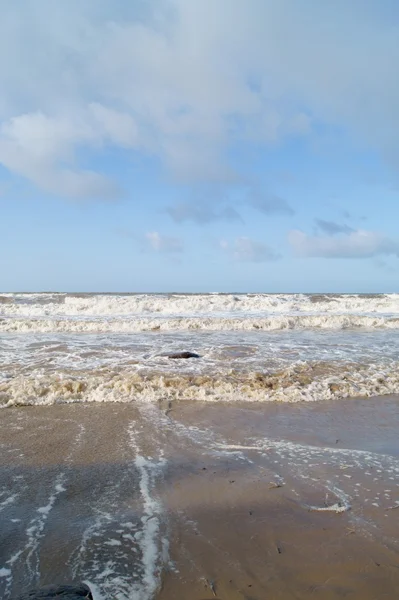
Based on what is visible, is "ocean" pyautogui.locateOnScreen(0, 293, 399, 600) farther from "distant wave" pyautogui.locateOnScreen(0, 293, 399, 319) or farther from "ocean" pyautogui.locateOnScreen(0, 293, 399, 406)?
"distant wave" pyautogui.locateOnScreen(0, 293, 399, 319)

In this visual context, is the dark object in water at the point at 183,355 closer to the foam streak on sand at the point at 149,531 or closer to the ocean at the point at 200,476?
the ocean at the point at 200,476

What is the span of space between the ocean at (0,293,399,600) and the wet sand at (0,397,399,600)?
0.05 ft

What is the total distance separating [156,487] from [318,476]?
165cm

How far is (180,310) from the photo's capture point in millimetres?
26906

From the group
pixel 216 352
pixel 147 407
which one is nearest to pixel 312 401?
pixel 147 407

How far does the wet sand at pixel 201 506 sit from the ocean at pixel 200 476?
0.01 metres

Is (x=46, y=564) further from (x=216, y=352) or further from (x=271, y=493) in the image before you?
(x=216, y=352)

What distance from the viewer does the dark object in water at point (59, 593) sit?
7.26ft

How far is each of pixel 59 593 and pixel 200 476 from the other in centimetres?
222

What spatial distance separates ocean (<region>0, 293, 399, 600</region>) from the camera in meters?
2.85

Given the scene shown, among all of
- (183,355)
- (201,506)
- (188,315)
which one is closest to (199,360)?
(183,355)

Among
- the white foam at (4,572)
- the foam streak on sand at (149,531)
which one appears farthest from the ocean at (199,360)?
the white foam at (4,572)

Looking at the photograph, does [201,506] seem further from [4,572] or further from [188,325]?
[188,325]

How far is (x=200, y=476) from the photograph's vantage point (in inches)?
171
